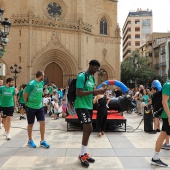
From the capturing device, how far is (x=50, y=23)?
28.6m

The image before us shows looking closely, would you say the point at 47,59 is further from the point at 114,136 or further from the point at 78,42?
the point at 114,136

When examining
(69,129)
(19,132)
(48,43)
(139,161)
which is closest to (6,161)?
(139,161)

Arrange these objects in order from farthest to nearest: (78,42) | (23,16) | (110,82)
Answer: (78,42) < (23,16) < (110,82)

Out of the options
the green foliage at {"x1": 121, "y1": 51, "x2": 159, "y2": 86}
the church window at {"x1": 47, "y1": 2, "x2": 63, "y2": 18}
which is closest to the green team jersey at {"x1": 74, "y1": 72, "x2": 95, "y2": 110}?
the church window at {"x1": 47, "y1": 2, "x2": 63, "y2": 18}

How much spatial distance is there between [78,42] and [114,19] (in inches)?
313

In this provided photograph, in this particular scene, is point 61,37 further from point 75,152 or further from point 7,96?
point 75,152

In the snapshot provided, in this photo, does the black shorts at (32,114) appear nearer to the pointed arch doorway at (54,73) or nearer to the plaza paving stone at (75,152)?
the plaza paving stone at (75,152)

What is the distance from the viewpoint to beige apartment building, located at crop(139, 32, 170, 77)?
51525 millimetres

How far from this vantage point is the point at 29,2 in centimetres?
2777

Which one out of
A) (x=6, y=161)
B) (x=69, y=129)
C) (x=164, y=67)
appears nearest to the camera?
(x=6, y=161)

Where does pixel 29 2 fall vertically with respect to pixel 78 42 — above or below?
above

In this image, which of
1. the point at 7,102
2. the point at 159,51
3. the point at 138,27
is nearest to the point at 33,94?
the point at 7,102

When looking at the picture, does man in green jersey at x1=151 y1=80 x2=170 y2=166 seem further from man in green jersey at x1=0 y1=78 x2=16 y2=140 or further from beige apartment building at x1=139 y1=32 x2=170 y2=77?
beige apartment building at x1=139 y1=32 x2=170 y2=77

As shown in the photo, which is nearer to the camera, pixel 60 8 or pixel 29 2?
pixel 29 2
